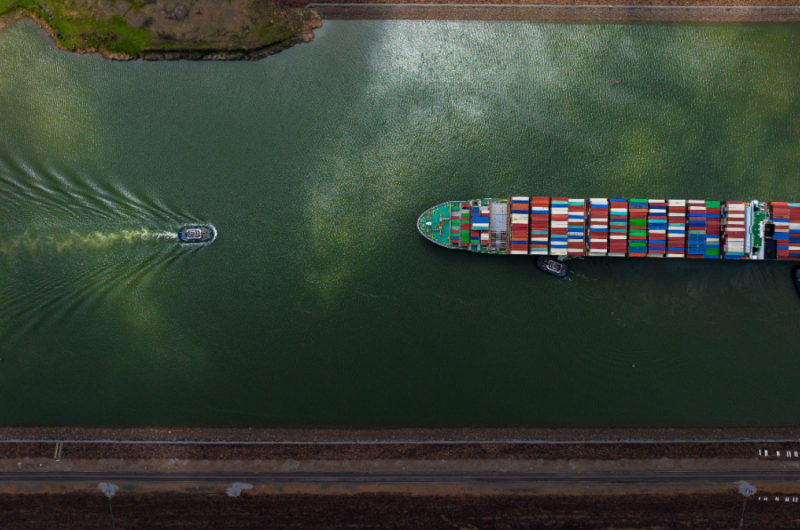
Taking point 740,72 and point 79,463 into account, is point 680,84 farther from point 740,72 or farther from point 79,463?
point 79,463

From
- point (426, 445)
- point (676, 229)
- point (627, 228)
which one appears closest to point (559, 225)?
point (627, 228)

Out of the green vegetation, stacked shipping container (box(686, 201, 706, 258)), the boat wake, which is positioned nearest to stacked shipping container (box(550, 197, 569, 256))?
stacked shipping container (box(686, 201, 706, 258))

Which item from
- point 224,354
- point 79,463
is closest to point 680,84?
point 224,354

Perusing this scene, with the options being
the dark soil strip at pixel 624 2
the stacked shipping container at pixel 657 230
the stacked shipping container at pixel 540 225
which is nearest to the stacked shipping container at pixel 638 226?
the stacked shipping container at pixel 657 230

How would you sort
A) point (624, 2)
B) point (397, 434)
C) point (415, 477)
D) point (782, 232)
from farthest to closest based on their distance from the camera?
point (624, 2) → point (397, 434) → point (415, 477) → point (782, 232)

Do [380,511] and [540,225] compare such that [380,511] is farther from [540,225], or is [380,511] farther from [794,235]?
[794,235]

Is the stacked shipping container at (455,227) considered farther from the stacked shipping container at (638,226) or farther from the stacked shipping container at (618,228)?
the stacked shipping container at (638,226)

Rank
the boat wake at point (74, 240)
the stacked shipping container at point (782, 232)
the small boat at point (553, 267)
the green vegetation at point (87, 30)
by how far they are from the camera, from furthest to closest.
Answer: the green vegetation at point (87, 30), the boat wake at point (74, 240), the small boat at point (553, 267), the stacked shipping container at point (782, 232)
